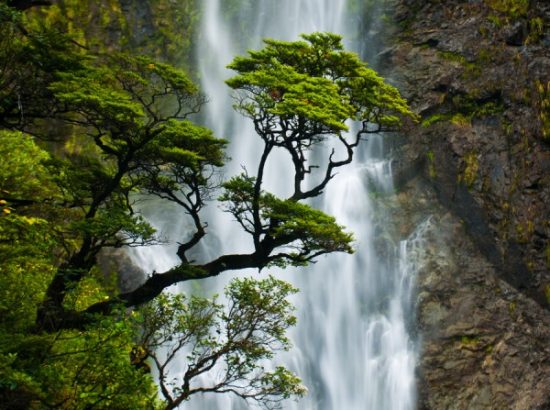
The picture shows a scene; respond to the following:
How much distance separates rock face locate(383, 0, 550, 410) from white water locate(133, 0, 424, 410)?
95 cm

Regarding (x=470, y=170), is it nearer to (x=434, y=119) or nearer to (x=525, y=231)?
(x=434, y=119)

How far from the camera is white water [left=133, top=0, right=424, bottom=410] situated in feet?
74.3

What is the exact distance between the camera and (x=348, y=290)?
84.3 feet

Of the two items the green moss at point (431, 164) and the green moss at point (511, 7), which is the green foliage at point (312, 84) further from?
the green moss at point (511, 7)

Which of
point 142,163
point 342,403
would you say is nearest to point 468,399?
point 342,403

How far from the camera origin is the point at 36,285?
10.2 m

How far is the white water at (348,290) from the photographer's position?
22656 mm

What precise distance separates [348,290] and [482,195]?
7143mm

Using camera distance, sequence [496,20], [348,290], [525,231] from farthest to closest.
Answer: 1. [496,20]
2. [348,290]
3. [525,231]

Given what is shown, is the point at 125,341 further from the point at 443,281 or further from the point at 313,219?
the point at 443,281

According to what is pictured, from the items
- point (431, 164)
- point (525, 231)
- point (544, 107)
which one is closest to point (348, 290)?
point (431, 164)

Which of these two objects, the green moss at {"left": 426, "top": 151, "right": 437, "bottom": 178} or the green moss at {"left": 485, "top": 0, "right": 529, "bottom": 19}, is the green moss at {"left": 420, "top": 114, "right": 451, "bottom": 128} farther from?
the green moss at {"left": 485, "top": 0, "right": 529, "bottom": 19}

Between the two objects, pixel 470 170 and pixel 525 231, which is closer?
pixel 525 231

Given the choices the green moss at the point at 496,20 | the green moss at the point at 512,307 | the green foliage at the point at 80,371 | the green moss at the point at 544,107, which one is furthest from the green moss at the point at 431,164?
the green foliage at the point at 80,371
